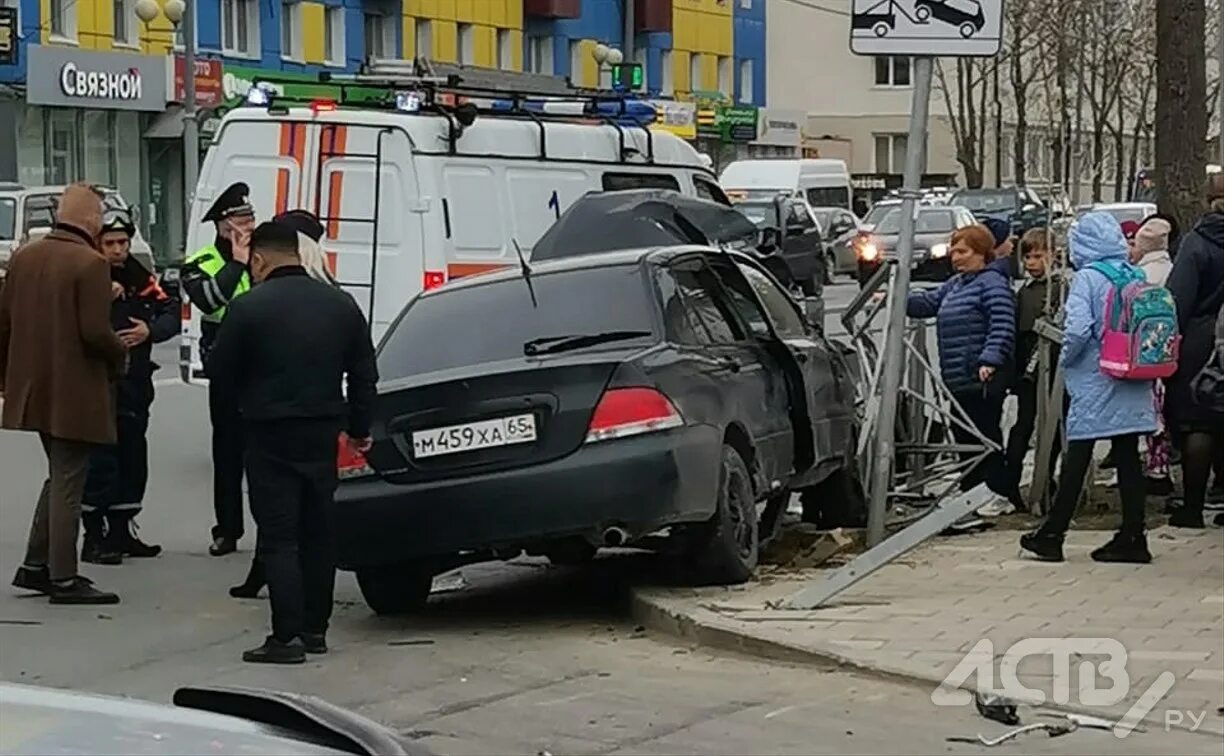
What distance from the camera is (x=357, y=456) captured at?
9.38m

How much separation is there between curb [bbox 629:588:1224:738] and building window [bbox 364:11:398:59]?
4196 cm

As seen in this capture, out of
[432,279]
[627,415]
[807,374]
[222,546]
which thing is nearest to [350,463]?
[627,415]

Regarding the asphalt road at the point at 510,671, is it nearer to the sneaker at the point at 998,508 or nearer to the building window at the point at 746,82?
the sneaker at the point at 998,508

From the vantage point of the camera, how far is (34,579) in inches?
409

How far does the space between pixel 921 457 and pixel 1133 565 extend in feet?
7.32

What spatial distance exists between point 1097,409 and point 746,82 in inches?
2397

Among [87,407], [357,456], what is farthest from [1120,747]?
[87,407]

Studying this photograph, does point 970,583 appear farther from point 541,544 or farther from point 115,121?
point 115,121

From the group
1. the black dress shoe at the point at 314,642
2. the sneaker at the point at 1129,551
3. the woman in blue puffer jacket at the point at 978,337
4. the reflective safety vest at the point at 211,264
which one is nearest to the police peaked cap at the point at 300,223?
the reflective safety vest at the point at 211,264

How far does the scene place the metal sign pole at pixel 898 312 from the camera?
1052 cm

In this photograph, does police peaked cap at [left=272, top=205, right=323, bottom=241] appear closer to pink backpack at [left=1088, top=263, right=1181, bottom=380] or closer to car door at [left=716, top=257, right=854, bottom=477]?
car door at [left=716, top=257, right=854, bottom=477]

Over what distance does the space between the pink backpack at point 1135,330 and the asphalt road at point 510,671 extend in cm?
241

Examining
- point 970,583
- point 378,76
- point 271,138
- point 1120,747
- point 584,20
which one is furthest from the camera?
point 584,20

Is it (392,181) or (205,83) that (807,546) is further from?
(205,83)
